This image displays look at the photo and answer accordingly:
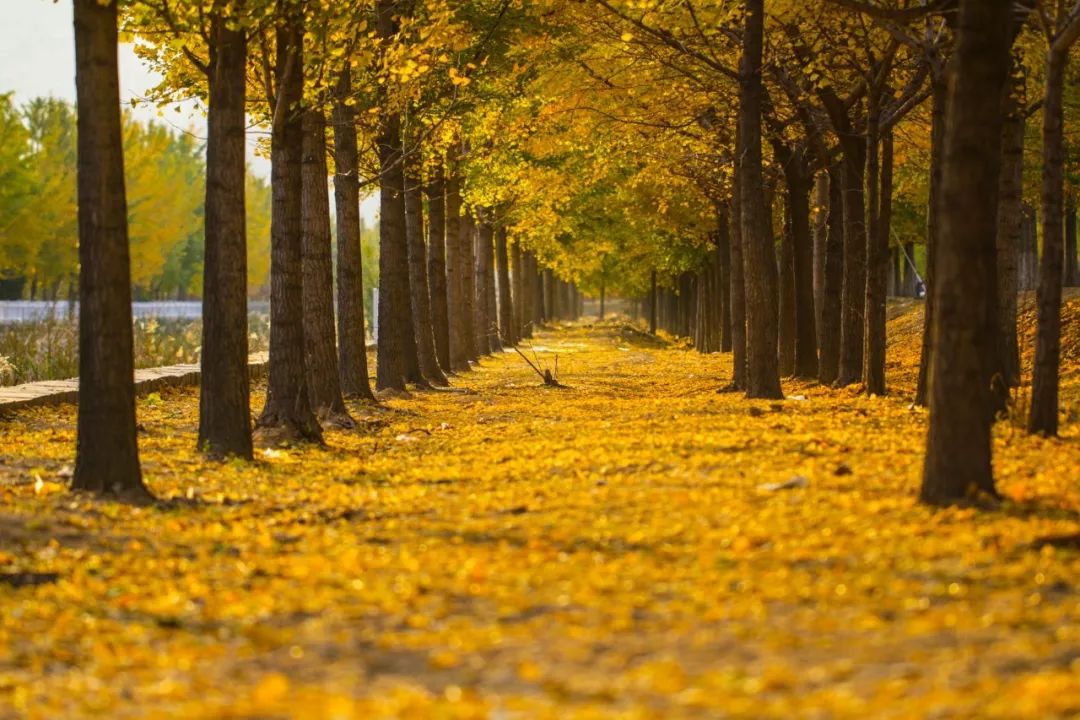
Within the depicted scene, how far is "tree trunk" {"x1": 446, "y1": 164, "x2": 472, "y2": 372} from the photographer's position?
106 feet

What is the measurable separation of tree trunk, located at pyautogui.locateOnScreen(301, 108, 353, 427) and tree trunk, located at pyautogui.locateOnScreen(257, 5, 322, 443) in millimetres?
1966

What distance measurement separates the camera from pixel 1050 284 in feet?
42.2

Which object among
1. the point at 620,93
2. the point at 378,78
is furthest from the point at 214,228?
the point at 620,93

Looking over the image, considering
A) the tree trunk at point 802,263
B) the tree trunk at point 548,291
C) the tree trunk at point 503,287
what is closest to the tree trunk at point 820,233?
the tree trunk at point 802,263

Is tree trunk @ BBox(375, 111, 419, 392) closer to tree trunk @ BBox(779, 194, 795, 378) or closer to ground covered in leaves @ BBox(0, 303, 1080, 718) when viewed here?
tree trunk @ BBox(779, 194, 795, 378)

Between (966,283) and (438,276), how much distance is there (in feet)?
66.8

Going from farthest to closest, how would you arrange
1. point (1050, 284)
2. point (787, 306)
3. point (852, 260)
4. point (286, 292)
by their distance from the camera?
point (787, 306) < point (852, 260) < point (286, 292) < point (1050, 284)

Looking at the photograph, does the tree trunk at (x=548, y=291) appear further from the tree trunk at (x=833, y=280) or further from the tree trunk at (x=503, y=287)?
the tree trunk at (x=833, y=280)

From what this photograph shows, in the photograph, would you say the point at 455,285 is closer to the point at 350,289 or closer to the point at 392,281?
the point at 392,281

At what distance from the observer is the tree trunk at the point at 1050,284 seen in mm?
12820

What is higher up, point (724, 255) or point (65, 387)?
point (724, 255)

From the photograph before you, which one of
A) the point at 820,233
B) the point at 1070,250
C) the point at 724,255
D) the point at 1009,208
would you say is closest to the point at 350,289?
the point at 1009,208

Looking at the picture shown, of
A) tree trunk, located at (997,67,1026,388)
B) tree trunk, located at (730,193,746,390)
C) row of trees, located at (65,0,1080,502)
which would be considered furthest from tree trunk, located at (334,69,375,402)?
tree trunk, located at (997,67,1026,388)

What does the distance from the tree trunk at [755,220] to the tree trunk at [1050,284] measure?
664cm
